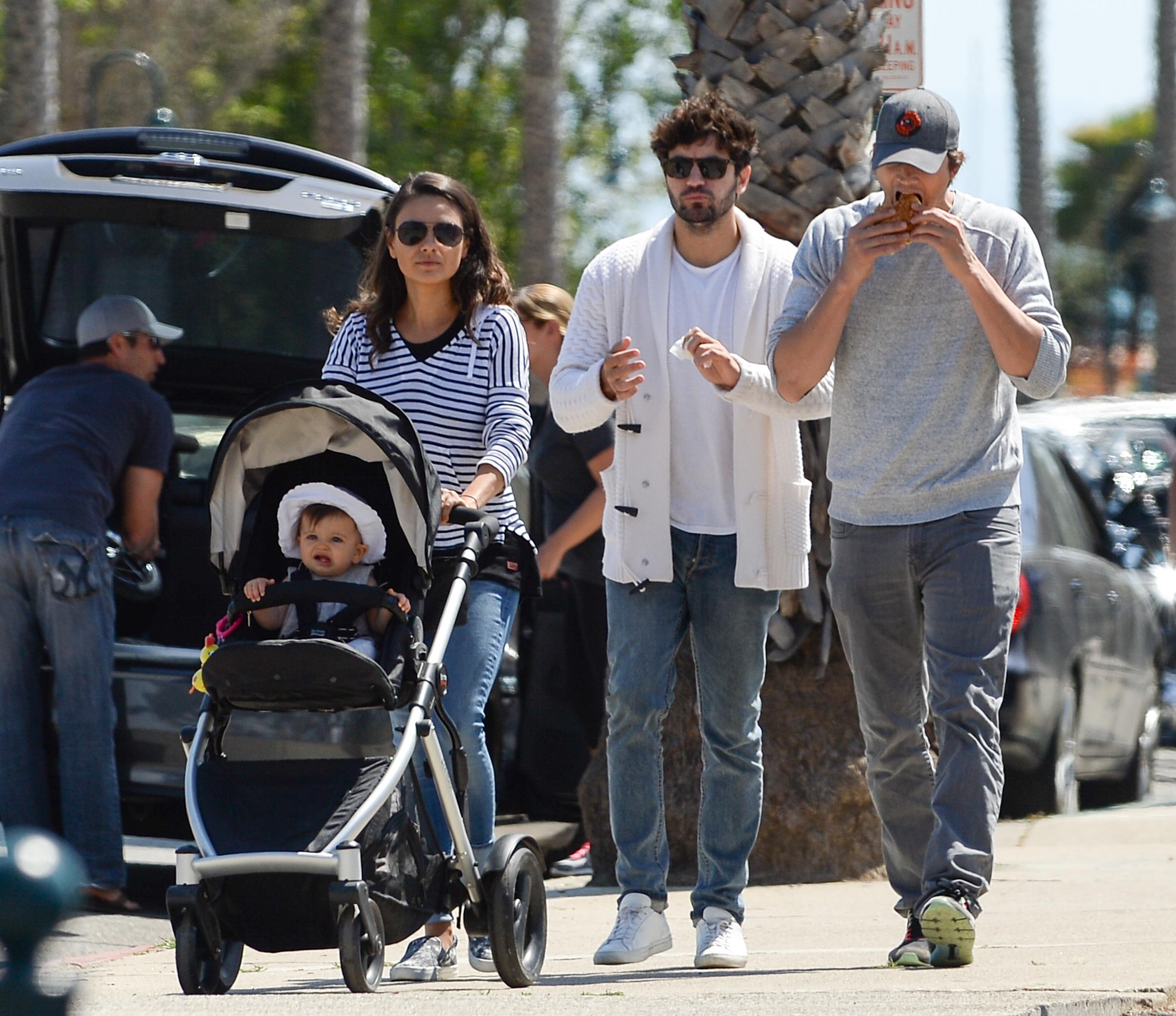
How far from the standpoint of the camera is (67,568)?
22.3 ft

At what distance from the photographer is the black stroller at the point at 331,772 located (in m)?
4.44

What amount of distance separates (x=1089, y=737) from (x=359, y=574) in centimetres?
564

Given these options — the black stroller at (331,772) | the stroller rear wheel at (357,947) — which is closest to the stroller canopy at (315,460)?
the black stroller at (331,772)

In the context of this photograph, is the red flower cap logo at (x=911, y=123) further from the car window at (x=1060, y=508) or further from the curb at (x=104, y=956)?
the car window at (x=1060, y=508)

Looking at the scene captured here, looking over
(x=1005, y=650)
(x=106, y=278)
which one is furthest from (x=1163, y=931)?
(x=106, y=278)

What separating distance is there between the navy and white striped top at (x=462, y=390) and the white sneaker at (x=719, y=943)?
1111mm

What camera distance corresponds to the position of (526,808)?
24.3 ft

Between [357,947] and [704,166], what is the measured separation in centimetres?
226

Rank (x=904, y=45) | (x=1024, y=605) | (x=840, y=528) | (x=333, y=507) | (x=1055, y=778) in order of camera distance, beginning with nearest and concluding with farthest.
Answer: (x=333, y=507) → (x=840, y=528) → (x=904, y=45) → (x=1024, y=605) → (x=1055, y=778)

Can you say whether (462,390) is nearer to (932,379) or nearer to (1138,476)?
(932,379)

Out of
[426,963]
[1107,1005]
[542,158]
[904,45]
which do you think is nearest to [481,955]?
[426,963]

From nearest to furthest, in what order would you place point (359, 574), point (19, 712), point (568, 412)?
point (359, 574) → point (568, 412) → point (19, 712)

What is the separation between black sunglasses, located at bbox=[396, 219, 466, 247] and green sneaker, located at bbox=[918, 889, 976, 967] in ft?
6.90

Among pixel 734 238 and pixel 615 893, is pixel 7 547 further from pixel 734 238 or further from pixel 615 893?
pixel 734 238
